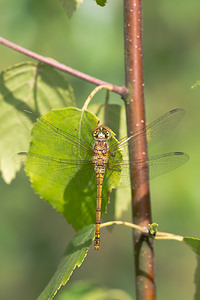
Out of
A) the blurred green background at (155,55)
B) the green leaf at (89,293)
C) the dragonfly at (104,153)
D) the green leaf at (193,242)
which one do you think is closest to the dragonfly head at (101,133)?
the dragonfly at (104,153)

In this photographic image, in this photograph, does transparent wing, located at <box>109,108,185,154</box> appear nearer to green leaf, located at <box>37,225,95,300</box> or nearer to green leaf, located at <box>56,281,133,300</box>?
green leaf, located at <box>37,225,95,300</box>

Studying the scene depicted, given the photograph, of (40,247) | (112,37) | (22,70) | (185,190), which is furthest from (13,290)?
(22,70)

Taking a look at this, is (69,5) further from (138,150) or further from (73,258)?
(73,258)

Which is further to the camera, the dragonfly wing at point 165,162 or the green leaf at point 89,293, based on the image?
the green leaf at point 89,293

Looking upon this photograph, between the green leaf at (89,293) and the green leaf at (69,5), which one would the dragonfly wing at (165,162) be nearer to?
the green leaf at (69,5)

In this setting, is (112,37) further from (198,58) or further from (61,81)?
(61,81)

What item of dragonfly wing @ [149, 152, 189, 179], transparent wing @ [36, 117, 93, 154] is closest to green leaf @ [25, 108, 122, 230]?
transparent wing @ [36, 117, 93, 154]
